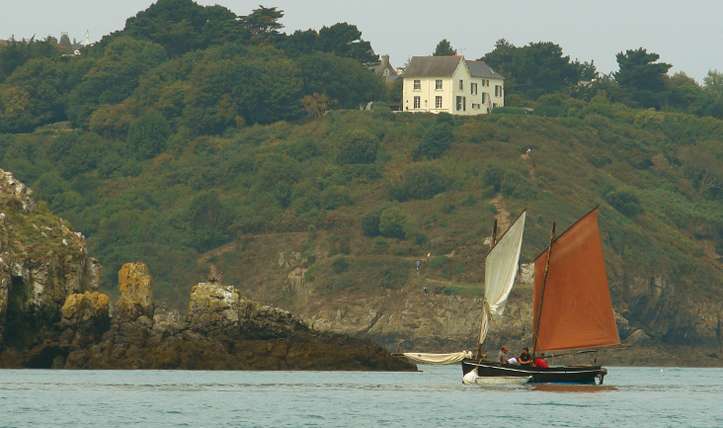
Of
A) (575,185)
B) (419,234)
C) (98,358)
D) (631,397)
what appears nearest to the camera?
(631,397)

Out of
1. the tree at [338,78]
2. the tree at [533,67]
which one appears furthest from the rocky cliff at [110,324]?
the tree at [533,67]

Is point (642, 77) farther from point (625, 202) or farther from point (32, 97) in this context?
point (32, 97)

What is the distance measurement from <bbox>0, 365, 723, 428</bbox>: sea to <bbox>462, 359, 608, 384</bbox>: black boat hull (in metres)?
0.79

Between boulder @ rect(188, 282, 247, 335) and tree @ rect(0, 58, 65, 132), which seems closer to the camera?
boulder @ rect(188, 282, 247, 335)

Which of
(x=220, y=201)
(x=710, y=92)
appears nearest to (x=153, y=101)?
(x=220, y=201)

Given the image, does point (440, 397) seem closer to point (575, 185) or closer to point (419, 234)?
point (419, 234)

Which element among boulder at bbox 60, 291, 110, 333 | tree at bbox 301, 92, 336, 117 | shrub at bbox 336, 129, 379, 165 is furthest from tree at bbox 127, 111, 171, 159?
boulder at bbox 60, 291, 110, 333

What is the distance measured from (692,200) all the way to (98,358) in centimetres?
9600

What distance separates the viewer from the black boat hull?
5972cm

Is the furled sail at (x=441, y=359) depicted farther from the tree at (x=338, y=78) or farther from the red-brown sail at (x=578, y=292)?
the tree at (x=338, y=78)

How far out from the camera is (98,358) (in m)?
70.2

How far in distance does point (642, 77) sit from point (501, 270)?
121 meters

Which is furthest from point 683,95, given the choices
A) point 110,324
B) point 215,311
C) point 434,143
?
point 110,324

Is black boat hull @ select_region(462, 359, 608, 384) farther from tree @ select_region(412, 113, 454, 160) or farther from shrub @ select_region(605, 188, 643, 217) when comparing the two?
tree @ select_region(412, 113, 454, 160)
